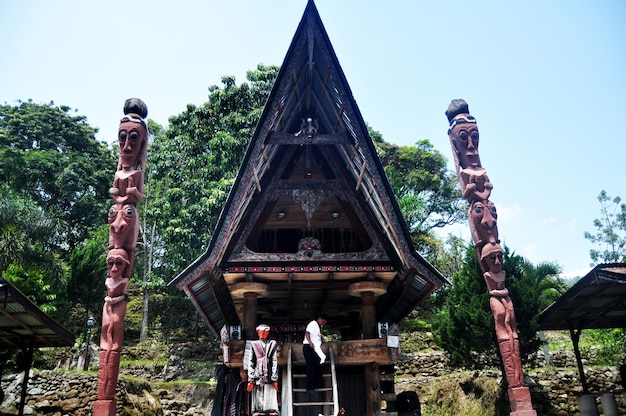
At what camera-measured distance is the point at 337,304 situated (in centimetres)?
1362

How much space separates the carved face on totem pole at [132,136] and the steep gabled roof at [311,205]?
2006 mm

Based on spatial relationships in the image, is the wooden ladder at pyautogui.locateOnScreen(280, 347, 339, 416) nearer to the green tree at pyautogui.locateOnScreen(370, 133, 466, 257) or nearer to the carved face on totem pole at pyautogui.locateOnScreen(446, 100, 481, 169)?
the carved face on totem pole at pyautogui.locateOnScreen(446, 100, 481, 169)

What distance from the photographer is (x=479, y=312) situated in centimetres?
1772

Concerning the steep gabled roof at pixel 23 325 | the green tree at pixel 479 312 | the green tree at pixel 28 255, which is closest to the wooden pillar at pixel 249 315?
the steep gabled roof at pixel 23 325

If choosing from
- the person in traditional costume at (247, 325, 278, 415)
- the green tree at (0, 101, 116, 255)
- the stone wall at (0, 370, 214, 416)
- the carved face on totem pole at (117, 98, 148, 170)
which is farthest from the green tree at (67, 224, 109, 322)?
the person in traditional costume at (247, 325, 278, 415)

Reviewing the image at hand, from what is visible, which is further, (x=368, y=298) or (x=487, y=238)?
(x=368, y=298)

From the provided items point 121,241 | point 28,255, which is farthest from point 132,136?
point 28,255

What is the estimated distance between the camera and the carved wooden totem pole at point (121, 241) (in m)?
7.54

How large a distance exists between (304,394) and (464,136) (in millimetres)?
7193

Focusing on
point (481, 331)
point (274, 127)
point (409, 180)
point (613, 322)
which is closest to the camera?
point (274, 127)

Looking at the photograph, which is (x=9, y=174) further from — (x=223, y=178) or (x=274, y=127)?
(x=274, y=127)

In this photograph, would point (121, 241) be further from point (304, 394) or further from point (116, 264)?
point (304, 394)

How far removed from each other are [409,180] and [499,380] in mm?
21373

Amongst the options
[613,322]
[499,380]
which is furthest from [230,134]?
[613,322]
